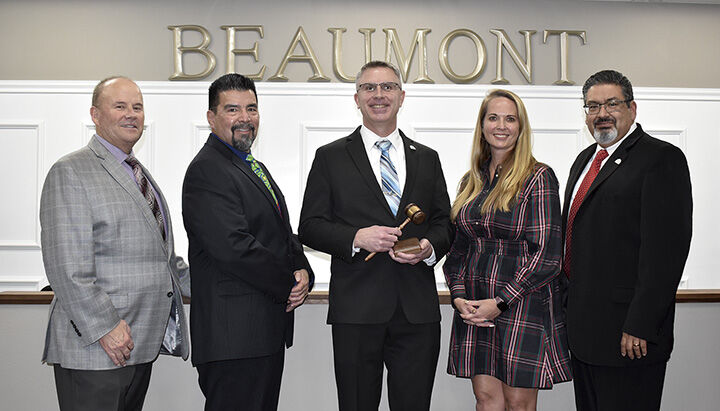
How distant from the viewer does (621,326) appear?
7.20 feet

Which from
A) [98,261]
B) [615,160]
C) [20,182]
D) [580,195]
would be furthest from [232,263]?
[20,182]

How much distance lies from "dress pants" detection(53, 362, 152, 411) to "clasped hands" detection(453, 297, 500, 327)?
1.23 metres

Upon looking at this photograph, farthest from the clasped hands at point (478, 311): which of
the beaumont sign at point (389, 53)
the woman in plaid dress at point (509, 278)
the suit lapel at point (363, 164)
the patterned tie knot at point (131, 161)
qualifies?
the beaumont sign at point (389, 53)

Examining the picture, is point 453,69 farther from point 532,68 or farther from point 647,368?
point 647,368

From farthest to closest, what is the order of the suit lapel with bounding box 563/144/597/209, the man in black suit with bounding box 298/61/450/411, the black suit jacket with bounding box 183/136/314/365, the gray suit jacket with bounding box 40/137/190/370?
the suit lapel with bounding box 563/144/597/209, the man in black suit with bounding box 298/61/450/411, the black suit jacket with bounding box 183/136/314/365, the gray suit jacket with bounding box 40/137/190/370

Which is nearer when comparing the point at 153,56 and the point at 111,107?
the point at 111,107

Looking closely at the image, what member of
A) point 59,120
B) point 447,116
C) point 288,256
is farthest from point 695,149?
point 59,120

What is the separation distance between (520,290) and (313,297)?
37.2 inches

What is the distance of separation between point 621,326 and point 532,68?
373 cm

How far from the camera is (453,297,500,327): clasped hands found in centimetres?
218

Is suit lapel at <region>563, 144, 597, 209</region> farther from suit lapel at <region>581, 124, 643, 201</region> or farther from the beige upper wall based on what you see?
the beige upper wall

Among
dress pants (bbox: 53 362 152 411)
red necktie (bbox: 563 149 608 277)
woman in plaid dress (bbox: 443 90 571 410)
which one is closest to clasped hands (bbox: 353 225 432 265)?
woman in plaid dress (bbox: 443 90 571 410)

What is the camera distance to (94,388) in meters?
1.99

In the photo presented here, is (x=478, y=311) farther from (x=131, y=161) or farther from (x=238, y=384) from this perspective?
(x=131, y=161)
